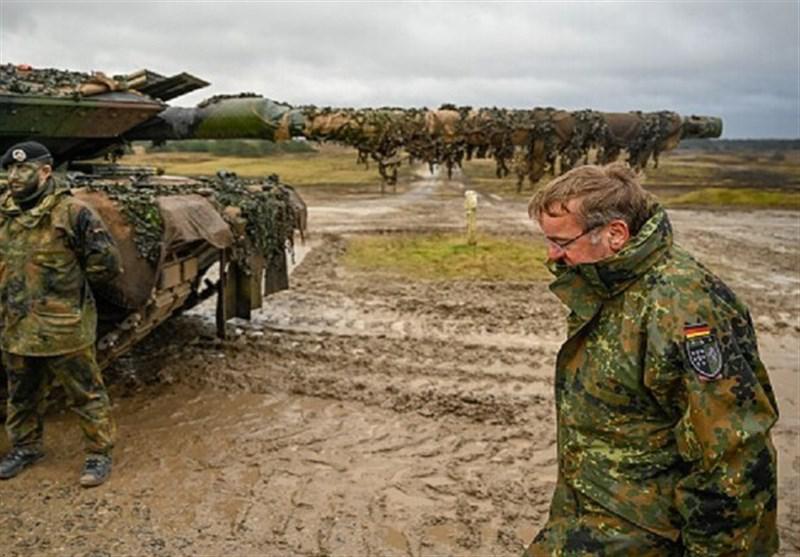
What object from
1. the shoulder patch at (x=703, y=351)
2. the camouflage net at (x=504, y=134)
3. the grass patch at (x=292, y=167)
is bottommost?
the grass patch at (x=292, y=167)

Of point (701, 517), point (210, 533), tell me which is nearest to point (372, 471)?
point (210, 533)

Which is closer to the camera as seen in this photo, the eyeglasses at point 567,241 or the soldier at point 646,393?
the soldier at point 646,393

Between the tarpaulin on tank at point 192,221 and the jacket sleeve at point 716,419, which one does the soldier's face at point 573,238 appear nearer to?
the jacket sleeve at point 716,419

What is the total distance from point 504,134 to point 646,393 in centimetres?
391

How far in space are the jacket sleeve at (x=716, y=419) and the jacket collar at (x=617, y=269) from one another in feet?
0.39

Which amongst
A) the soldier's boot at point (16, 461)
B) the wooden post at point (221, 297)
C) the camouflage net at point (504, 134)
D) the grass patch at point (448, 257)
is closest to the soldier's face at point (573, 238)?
the soldier's boot at point (16, 461)

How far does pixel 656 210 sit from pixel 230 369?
4954mm

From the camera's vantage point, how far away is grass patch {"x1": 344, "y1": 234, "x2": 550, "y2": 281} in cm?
1080

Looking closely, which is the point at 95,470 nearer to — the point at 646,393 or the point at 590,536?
the point at 590,536

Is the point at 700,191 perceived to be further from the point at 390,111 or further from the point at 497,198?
the point at 390,111

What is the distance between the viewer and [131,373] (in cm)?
637

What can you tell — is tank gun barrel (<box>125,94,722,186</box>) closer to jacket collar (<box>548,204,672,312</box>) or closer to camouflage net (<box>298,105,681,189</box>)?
camouflage net (<box>298,105,681,189</box>)

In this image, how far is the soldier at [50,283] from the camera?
4184mm

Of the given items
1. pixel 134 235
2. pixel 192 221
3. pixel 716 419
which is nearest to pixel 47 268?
pixel 134 235
